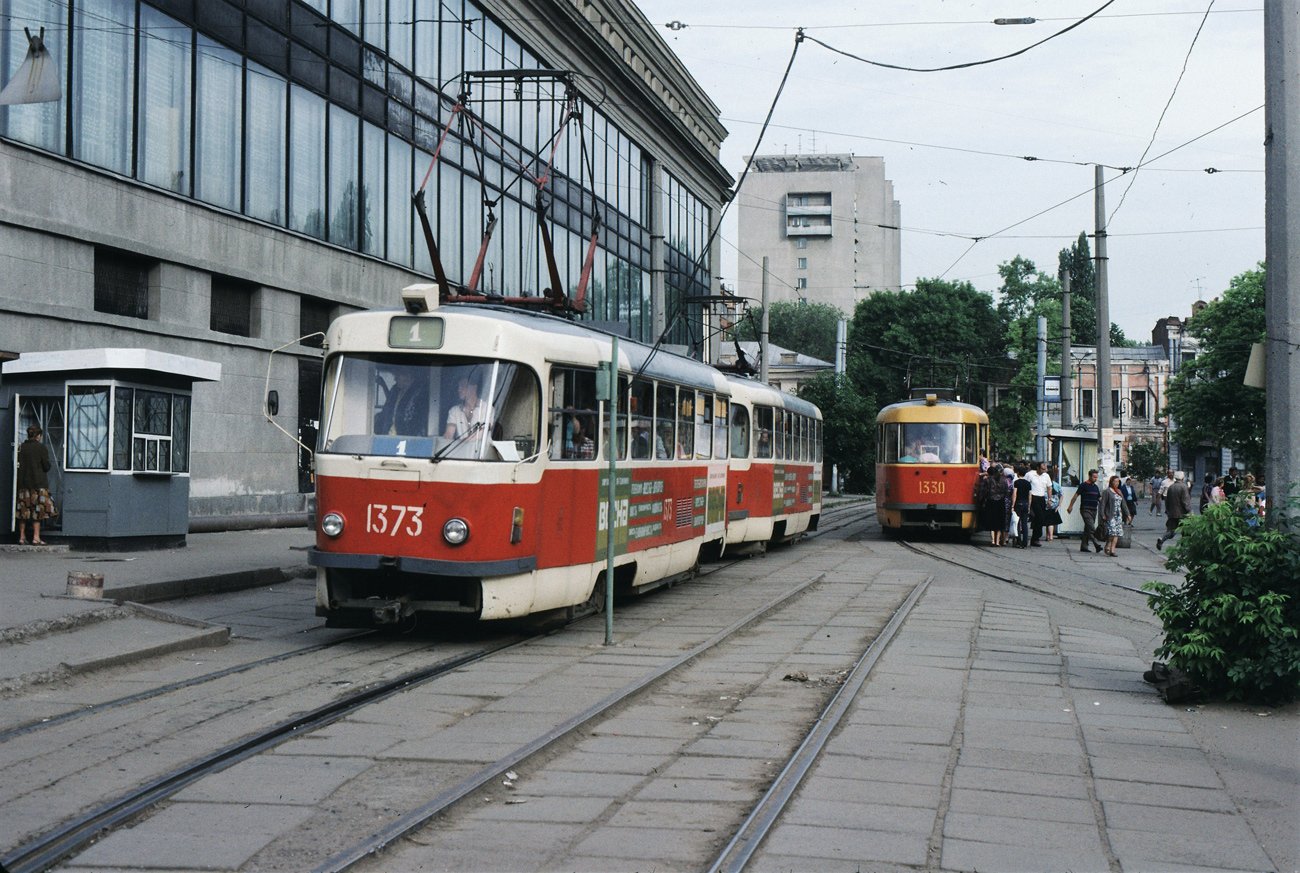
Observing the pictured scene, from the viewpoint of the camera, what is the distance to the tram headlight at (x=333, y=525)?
10.7 metres

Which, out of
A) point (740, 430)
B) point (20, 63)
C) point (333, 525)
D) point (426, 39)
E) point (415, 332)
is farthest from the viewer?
point (426, 39)

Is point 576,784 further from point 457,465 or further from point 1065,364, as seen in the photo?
point 1065,364

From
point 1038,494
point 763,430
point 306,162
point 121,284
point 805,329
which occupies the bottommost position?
point 1038,494

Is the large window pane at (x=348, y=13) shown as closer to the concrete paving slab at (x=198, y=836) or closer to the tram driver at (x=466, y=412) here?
the tram driver at (x=466, y=412)

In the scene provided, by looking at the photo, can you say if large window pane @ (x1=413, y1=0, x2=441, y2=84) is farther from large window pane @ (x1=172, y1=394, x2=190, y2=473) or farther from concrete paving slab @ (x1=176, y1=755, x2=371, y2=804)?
concrete paving slab @ (x1=176, y1=755, x2=371, y2=804)

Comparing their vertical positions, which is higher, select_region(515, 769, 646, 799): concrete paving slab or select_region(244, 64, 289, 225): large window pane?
select_region(244, 64, 289, 225): large window pane

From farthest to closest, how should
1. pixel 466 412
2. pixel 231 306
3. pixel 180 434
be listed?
pixel 231 306, pixel 180 434, pixel 466 412

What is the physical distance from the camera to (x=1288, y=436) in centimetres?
927

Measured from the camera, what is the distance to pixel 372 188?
1157 inches

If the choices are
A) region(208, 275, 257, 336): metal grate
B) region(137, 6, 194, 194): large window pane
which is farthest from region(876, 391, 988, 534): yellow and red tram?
region(137, 6, 194, 194): large window pane

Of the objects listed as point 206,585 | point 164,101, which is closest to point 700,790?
point 206,585

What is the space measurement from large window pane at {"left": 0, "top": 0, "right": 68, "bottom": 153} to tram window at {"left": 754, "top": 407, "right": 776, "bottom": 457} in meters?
11.1

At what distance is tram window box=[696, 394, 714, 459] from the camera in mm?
16484

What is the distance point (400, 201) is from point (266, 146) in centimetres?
559
